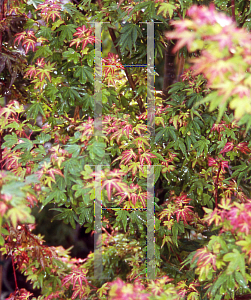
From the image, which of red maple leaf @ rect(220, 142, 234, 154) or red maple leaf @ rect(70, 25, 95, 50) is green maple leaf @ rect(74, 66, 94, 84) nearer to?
red maple leaf @ rect(70, 25, 95, 50)

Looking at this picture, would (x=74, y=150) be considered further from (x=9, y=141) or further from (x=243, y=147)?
(x=243, y=147)

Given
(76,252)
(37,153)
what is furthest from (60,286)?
(76,252)

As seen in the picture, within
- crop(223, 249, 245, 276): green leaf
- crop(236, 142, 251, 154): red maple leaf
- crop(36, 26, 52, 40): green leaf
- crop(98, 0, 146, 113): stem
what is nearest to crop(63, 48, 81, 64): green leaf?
crop(36, 26, 52, 40): green leaf

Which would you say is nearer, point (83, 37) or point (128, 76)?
point (83, 37)

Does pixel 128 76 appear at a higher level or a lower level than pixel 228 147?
higher

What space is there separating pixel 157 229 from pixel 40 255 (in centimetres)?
52

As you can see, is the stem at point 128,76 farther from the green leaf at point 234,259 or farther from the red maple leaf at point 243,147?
the green leaf at point 234,259

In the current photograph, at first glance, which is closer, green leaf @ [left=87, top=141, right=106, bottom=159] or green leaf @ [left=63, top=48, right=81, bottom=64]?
green leaf @ [left=87, top=141, right=106, bottom=159]

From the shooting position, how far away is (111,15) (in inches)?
51.4

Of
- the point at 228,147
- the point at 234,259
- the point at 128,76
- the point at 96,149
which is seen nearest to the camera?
the point at 234,259

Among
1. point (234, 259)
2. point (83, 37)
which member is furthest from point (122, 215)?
point (83, 37)

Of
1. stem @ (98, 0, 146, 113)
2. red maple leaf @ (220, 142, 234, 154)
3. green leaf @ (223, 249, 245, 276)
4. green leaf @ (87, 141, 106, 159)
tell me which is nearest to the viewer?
green leaf @ (223, 249, 245, 276)

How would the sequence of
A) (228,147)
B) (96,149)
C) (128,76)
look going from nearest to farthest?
(96,149)
(228,147)
(128,76)

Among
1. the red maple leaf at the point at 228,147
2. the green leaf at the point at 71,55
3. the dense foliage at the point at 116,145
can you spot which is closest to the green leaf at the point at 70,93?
the dense foliage at the point at 116,145
